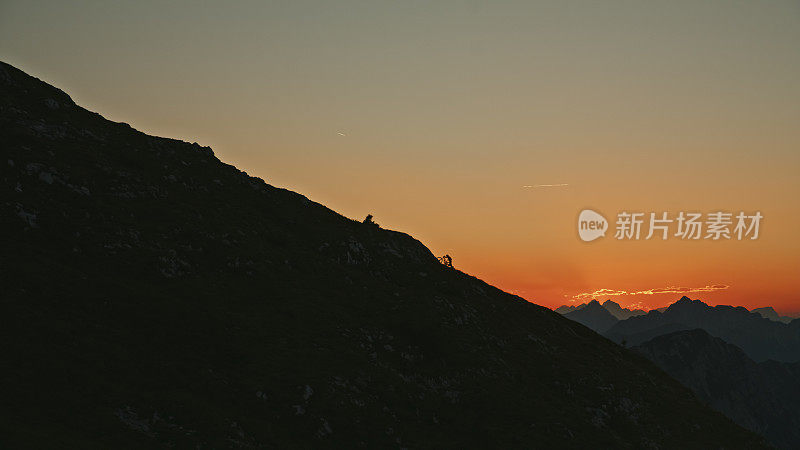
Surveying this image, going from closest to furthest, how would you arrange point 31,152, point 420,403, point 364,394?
1. point 364,394
2. point 420,403
3. point 31,152

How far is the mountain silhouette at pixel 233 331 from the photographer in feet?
123

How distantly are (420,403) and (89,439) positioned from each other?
100ft

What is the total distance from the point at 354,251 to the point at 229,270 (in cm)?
2412

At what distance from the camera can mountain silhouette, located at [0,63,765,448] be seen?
37.3m

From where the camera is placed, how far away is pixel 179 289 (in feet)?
171

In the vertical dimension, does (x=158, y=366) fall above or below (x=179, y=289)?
below

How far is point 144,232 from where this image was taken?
56.6 meters

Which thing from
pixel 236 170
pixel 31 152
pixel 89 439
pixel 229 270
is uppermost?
pixel 236 170

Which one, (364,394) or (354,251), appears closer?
(364,394)

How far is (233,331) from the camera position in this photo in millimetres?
50281

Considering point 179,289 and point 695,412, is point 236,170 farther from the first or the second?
point 695,412

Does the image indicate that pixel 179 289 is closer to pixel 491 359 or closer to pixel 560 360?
pixel 491 359

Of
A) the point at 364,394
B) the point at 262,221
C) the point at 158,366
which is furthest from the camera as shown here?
the point at 262,221

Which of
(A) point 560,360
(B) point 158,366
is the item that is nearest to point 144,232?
(B) point 158,366
